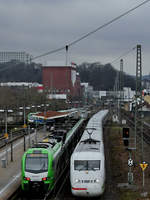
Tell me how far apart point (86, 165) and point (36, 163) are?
9.22 ft

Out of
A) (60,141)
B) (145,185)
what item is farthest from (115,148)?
(145,185)

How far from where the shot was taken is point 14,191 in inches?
730

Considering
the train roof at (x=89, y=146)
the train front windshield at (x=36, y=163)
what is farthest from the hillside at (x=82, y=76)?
the train front windshield at (x=36, y=163)

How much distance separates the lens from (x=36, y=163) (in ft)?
59.6

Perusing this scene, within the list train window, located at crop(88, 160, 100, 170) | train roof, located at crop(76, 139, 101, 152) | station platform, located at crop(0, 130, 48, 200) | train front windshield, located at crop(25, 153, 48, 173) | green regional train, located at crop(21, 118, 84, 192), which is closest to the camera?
train window, located at crop(88, 160, 100, 170)

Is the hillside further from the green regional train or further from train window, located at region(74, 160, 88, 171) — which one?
train window, located at region(74, 160, 88, 171)

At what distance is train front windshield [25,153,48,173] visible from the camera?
706 inches

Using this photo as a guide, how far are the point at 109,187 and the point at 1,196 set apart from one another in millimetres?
6159

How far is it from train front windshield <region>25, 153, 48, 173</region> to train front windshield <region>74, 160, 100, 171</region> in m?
1.82

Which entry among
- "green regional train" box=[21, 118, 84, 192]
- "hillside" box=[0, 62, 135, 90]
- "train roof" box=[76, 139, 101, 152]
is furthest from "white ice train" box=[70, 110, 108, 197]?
"hillside" box=[0, 62, 135, 90]

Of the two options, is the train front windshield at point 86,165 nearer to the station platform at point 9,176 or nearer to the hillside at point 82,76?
the station platform at point 9,176

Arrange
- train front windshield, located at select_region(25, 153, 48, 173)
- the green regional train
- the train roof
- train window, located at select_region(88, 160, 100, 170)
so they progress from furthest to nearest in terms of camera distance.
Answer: the train roof < train front windshield, located at select_region(25, 153, 48, 173) < the green regional train < train window, located at select_region(88, 160, 100, 170)

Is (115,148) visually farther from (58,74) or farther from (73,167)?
(58,74)

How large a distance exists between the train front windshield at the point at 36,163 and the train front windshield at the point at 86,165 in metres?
1.82
